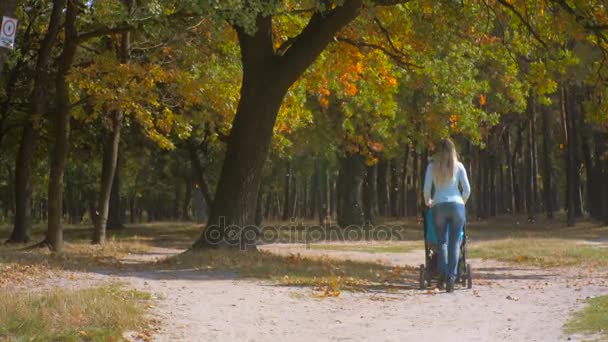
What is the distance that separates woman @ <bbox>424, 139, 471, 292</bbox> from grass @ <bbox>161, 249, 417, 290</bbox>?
1.36 m

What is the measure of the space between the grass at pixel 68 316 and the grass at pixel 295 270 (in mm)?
4040

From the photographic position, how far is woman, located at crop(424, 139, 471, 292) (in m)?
11.2

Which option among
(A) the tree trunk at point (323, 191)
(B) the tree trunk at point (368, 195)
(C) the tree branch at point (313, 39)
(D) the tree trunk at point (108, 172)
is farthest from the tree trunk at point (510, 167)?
(C) the tree branch at point (313, 39)

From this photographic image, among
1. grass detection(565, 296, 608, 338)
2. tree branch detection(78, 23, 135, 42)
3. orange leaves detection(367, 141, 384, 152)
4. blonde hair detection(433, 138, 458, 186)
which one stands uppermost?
tree branch detection(78, 23, 135, 42)

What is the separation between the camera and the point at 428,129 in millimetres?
34188

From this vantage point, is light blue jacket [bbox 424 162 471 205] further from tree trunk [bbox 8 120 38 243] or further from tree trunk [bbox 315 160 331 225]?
tree trunk [bbox 315 160 331 225]

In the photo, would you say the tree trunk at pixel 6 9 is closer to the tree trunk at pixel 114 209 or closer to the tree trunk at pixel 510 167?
the tree trunk at pixel 114 209

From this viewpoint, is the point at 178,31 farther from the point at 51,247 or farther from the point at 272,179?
the point at 272,179

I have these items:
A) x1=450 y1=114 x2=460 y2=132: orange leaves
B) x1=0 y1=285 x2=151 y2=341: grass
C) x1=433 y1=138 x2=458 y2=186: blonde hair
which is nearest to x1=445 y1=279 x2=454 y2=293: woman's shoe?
x1=433 y1=138 x2=458 y2=186: blonde hair

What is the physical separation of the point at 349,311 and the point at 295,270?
391 centimetres

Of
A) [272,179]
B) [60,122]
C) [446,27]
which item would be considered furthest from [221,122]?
[272,179]

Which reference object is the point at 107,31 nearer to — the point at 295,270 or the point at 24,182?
the point at 295,270

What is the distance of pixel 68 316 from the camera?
24.9 feet

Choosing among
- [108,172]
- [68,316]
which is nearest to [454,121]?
[108,172]
